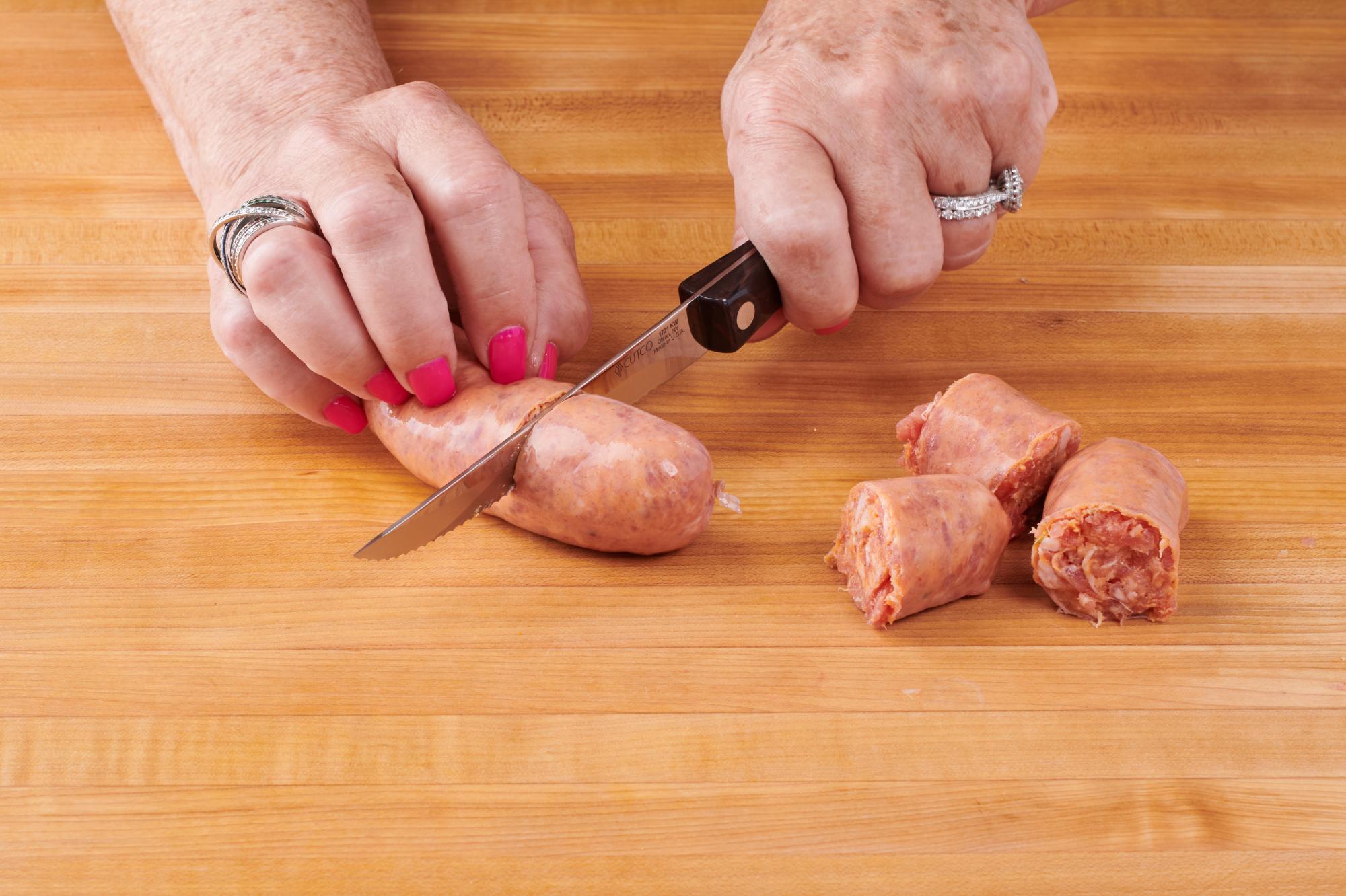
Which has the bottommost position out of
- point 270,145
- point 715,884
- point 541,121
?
point 715,884

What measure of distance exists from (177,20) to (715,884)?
2613 millimetres

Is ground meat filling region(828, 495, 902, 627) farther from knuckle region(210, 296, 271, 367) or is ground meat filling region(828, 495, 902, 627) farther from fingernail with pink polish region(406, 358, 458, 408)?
knuckle region(210, 296, 271, 367)

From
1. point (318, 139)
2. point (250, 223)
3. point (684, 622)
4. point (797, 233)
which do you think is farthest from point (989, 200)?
point (250, 223)

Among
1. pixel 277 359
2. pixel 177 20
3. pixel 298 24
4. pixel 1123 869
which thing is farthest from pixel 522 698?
pixel 177 20

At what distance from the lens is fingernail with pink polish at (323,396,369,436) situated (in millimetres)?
2590

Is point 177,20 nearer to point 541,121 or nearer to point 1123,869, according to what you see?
point 541,121

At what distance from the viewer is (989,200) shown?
8.83 ft

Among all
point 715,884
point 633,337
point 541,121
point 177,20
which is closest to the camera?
point 715,884

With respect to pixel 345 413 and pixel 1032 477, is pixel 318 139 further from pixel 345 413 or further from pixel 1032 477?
pixel 1032 477

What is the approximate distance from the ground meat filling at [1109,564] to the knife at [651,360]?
0.75 m

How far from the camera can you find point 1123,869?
197 cm

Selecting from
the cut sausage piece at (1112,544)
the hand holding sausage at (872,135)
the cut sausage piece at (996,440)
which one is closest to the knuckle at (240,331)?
the hand holding sausage at (872,135)

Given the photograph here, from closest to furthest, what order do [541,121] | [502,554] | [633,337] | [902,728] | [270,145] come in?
1. [902,728]
2. [502,554]
3. [270,145]
4. [633,337]
5. [541,121]

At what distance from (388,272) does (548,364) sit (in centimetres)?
45
